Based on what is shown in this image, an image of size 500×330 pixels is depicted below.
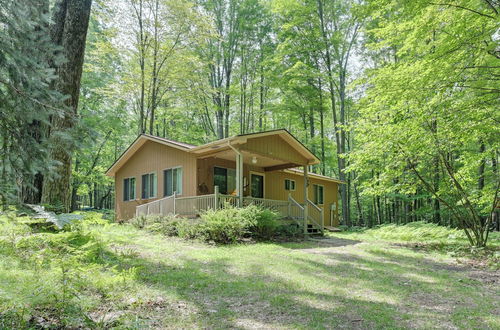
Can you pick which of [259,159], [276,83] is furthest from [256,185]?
[276,83]

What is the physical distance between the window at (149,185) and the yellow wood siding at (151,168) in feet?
0.64

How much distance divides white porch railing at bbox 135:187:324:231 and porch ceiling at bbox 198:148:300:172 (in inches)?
67.7

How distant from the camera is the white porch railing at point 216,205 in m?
11.7

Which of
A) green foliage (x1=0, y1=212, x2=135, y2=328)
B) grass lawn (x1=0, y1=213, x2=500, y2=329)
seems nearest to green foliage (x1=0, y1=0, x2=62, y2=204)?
green foliage (x1=0, y1=212, x2=135, y2=328)

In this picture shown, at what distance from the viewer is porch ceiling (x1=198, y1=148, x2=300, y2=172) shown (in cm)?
1296

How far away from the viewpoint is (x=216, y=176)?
14773 mm

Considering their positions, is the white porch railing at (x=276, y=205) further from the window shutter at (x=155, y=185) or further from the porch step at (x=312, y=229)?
the window shutter at (x=155, y=185)

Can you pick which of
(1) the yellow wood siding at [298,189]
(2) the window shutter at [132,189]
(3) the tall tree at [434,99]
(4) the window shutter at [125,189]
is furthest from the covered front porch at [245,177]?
(3) the tall tree at [434,99]

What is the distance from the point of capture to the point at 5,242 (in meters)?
4.64

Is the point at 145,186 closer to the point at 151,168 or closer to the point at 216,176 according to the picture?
the point at 151,168

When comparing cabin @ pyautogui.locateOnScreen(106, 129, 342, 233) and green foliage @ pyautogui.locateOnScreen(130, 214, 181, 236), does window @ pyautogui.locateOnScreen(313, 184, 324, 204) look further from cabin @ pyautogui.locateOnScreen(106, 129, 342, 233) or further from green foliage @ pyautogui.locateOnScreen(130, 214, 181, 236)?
green foliage @ pyautogui.locateOnScreen(130, 214, 181, 236)

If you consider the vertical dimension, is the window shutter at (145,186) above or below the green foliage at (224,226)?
above

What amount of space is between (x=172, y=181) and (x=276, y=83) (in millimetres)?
10458

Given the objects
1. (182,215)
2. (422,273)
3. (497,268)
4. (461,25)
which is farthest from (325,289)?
(182,215)
